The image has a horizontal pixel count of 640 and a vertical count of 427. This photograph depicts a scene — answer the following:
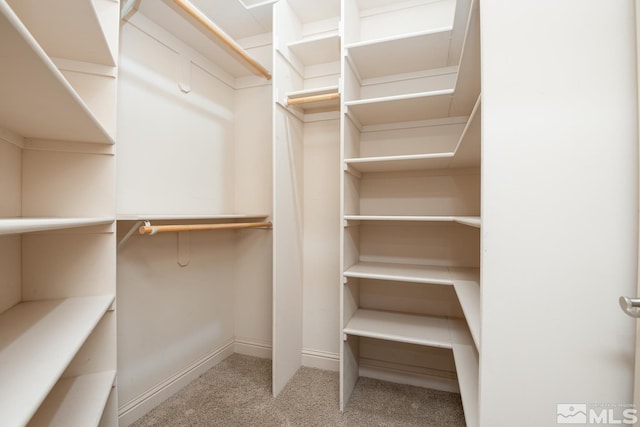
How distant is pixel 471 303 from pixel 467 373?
1.10ft

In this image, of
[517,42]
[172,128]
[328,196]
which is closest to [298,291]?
[328,196]

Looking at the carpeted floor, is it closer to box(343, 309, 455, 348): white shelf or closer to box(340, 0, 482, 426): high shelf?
box(340, 0, 482, 426): high shelf

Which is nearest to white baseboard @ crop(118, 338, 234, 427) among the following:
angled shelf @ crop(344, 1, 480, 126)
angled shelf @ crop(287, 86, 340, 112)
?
angled shelf @ crop(287, 86, 340, 112)

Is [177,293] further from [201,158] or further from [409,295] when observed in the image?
[409,295]

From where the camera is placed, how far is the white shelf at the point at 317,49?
1.85 meters

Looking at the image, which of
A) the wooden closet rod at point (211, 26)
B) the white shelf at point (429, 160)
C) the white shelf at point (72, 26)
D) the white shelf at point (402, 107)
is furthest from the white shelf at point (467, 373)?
Answer: the wooden closet rod at point (211, 26)

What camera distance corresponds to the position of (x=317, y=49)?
6.46 feet

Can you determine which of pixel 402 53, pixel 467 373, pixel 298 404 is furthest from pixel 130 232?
pixel 402 53

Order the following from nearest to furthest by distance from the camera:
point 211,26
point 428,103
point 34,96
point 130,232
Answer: point 34,96
point 130,232
point 211,26
point 428,103

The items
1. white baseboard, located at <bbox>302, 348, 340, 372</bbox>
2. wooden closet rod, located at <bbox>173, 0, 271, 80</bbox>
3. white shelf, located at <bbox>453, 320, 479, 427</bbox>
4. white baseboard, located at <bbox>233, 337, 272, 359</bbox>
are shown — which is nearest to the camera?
white shelf, located at <bbox>453, 320, 479, 427</bbox>

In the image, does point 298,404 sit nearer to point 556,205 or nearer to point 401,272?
point 401,272

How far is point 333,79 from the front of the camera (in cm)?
214

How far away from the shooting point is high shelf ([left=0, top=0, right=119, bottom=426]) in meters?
0.80

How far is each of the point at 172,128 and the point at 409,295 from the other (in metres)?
1.94
